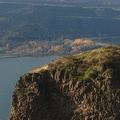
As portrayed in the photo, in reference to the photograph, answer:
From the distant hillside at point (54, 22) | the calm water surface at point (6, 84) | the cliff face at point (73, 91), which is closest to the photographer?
the cliff face at point (73, 91)

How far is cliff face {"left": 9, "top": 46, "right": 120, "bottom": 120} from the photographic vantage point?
11.3 m

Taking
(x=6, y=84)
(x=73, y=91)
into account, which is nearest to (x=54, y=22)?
(x=6, y=84)

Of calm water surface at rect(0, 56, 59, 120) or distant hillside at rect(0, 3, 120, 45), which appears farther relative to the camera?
distant hillside at rect(0, 3, 120, 45)

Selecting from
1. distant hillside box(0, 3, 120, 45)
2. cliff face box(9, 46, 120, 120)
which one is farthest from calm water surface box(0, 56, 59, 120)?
distant hillside box(0, 3, 120, 45)

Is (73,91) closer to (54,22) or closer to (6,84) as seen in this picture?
(6,84)

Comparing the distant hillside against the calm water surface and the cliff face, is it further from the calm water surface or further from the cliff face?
the cliff face

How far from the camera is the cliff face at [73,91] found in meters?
11.3

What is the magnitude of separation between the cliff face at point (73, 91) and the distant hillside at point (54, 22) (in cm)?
13165

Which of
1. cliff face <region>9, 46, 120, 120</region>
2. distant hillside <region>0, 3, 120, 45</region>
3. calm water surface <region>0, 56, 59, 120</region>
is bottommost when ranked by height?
distant hillside <region>0, 3, 120, 45</region>

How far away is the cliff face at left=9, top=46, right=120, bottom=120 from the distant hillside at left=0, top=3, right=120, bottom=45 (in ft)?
432

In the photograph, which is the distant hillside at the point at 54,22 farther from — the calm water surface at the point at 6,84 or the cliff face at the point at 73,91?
the cliff face at the point at 73,91

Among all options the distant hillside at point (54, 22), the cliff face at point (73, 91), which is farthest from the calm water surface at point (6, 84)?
the distant hillside at point (54, 22)

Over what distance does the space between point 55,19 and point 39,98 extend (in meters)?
167

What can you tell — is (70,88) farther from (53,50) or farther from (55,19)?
(55,19)
